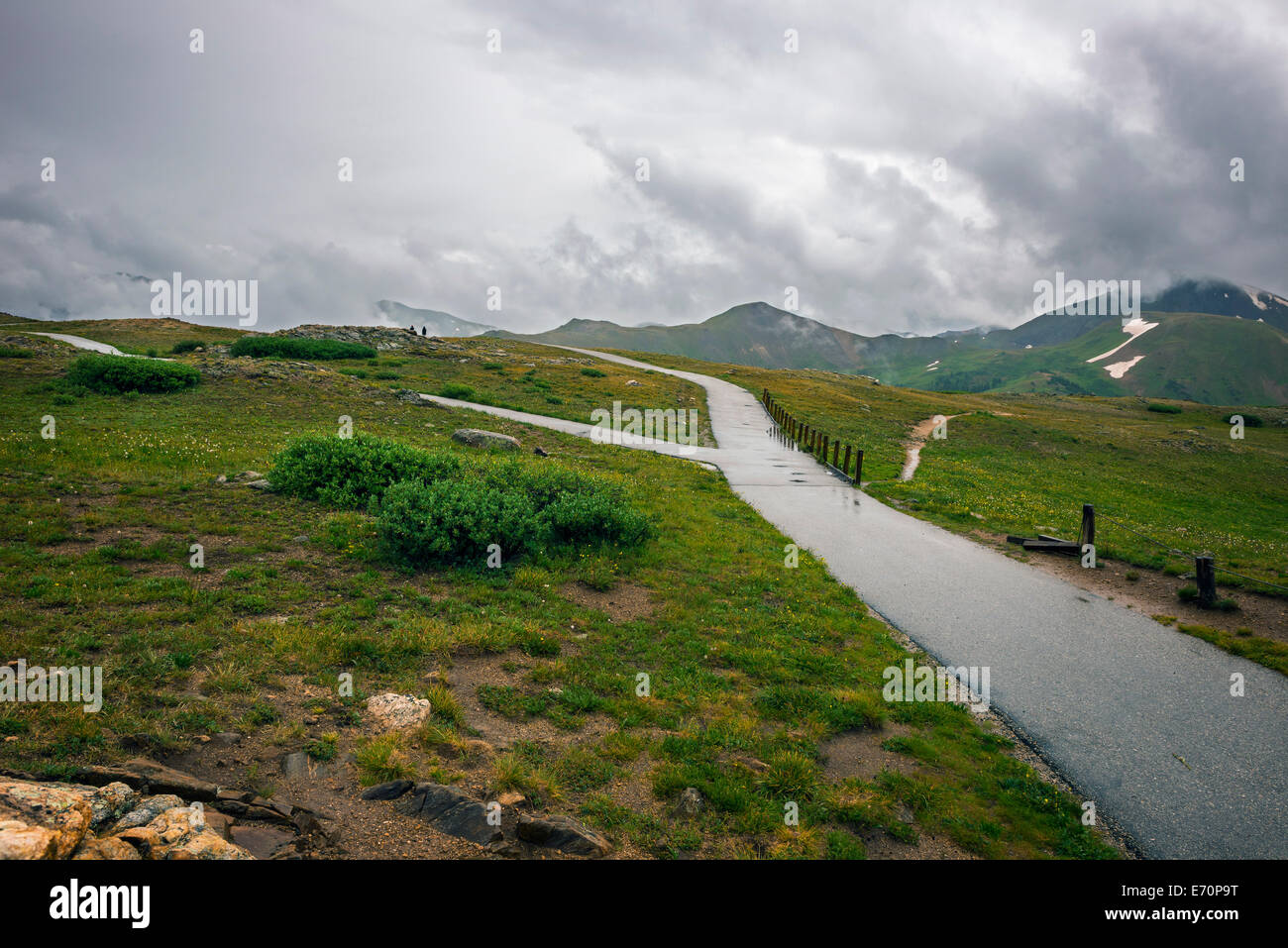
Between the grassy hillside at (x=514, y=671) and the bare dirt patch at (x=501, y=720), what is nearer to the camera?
the grassy hillside at (x=514, y=671)

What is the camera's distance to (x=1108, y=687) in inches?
326

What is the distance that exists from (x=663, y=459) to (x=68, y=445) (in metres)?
17.7

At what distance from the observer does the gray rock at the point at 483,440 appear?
70.6 ft

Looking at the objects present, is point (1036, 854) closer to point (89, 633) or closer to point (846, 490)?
point (89, 633)

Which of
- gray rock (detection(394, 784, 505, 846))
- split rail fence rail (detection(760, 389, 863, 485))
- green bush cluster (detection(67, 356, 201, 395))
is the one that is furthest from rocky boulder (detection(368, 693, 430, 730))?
green bush cluster (detection(67, 356, 201, 395))

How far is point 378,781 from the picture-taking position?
5.49 m

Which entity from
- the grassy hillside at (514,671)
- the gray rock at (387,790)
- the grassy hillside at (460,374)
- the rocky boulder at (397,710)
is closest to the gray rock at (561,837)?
the grassy hillside at (514,671)

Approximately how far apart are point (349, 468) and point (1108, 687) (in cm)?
1493

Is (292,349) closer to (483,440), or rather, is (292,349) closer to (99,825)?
(483,440)

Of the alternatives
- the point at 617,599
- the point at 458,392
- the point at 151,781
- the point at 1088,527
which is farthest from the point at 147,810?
the point at 458,392

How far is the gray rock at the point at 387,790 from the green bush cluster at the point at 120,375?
29680mm

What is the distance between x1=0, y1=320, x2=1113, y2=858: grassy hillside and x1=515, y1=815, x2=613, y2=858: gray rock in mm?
340

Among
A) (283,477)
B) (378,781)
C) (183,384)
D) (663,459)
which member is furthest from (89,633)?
(183,384)

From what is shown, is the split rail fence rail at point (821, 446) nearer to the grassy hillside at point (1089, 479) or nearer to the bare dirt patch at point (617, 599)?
the grassy hillside at point (1089, 479)
